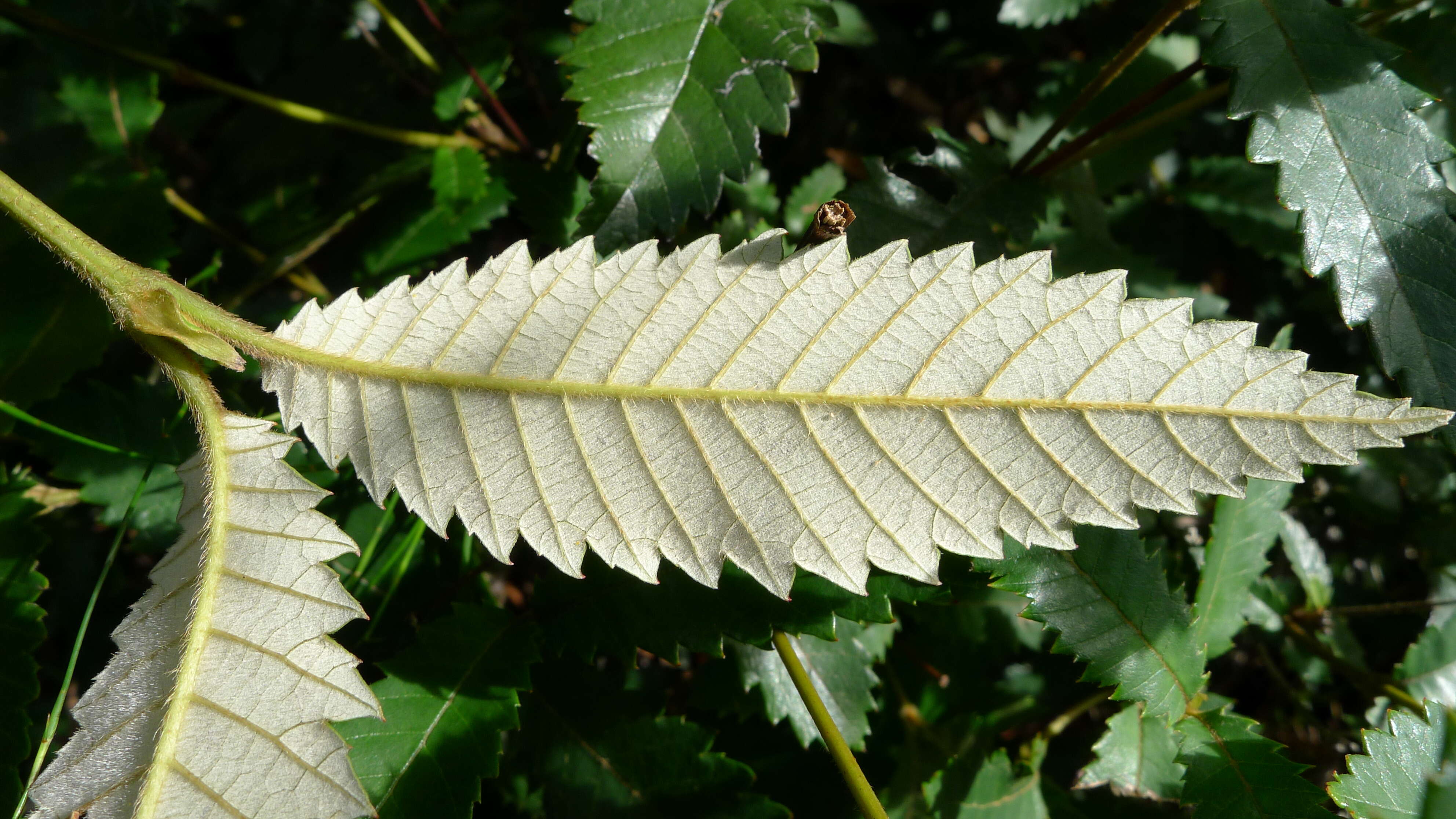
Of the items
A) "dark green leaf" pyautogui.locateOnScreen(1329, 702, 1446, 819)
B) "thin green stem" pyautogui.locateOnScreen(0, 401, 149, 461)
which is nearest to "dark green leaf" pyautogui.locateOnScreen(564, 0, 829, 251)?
"thin green stem" pyautogui.locateOnScreen(0, 401, 149, 461)

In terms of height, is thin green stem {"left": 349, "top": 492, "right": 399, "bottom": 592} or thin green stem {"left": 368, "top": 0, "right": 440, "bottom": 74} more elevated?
thin green stem {"left": 368, "top": 0, "right": 440, "bottom": 74}

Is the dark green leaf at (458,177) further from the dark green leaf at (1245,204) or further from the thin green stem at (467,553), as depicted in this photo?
the dark green leaf at (1245,204)

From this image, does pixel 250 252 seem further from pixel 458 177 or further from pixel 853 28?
pixel 853 28

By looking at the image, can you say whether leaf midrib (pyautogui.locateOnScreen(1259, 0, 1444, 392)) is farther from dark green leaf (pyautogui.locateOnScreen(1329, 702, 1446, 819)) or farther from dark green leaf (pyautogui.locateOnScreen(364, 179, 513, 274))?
dark green leaf (pyautogui.locateOnScreen(364, 179, 513, 274))

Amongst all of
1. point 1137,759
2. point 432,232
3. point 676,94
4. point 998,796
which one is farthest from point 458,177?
point 1137,759

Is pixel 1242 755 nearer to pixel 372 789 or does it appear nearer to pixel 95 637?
pixel 372 789

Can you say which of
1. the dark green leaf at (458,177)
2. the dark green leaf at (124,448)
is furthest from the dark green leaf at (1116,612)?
the dark green leaf at (124,448)

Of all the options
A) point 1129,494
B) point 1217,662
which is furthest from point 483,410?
point 1217,662
